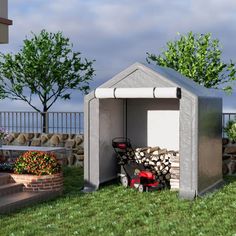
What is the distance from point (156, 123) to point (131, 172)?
2071 mm

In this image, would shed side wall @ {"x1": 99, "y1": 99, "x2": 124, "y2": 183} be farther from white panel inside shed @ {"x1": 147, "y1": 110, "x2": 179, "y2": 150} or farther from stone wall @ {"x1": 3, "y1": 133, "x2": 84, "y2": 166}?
stone wall @ {"x1": 3, "y1": 133, "x2": 84, "y2": 166}

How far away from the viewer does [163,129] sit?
44.2 ft

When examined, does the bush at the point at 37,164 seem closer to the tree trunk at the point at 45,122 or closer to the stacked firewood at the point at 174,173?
the stacked firewood at the point at 174,173

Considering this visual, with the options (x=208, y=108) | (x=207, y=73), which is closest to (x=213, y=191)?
(x=208, y=108)

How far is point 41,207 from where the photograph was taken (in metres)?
10.0

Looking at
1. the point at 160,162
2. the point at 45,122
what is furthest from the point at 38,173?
the point at 45,122

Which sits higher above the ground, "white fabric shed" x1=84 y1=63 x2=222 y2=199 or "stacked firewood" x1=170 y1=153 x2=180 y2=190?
"white fabric shed" x1=84 y1=63 x2=222 y2=199

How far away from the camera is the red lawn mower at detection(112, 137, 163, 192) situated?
1182 centimetres

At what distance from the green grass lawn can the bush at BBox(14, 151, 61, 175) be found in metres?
0.76

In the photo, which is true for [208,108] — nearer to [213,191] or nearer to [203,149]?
[203,149]

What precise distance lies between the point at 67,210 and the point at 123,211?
3.92 feet

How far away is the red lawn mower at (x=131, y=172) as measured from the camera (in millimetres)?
11820

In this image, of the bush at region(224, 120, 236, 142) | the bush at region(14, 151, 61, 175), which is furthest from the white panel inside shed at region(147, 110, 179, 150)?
the bush at region(14, 151, 61, 175)

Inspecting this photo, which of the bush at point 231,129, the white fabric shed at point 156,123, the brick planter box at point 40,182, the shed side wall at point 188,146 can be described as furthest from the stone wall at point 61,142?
the shed side wall at point 188,146
